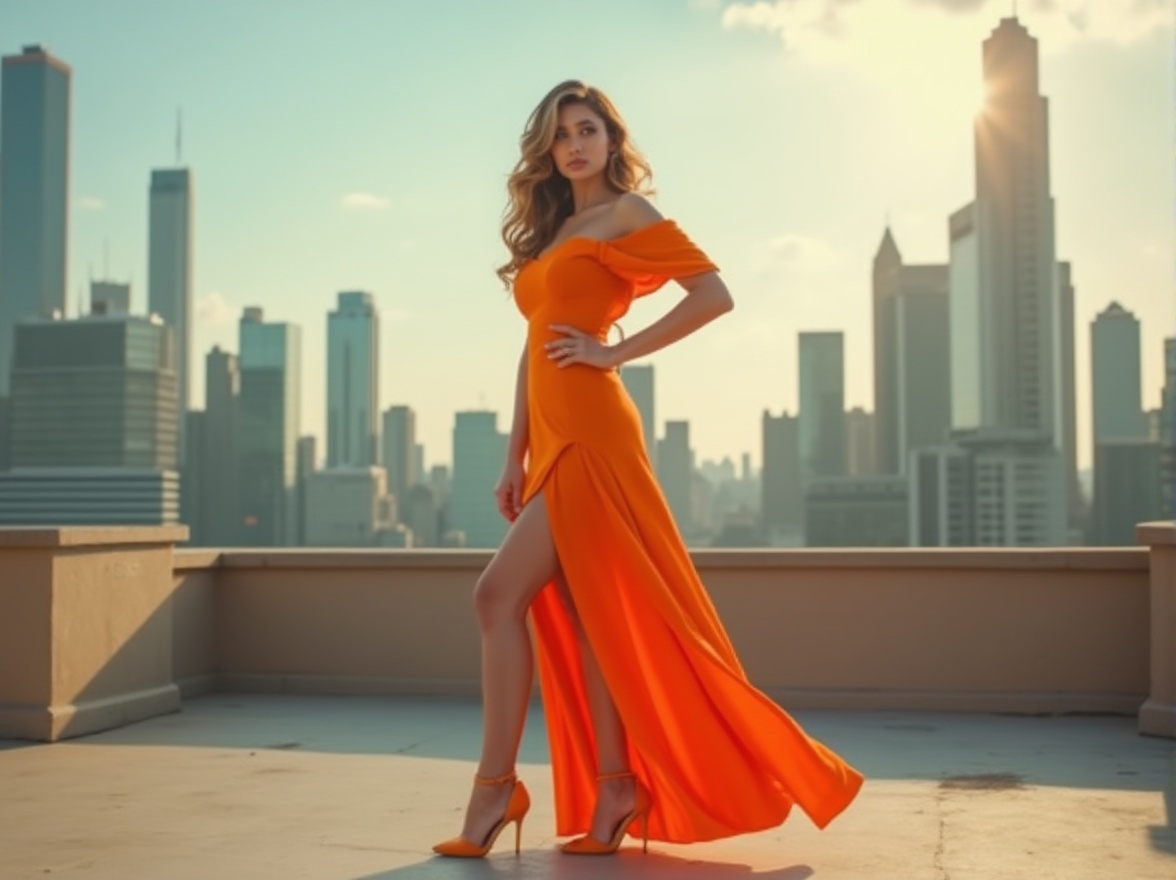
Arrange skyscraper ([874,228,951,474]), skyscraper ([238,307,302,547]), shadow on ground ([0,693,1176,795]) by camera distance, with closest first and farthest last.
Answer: shadow on ground ([0,693,1176,795])
skyscraper ([874,228,951,474])
skyscraper ([238,307,302,547])

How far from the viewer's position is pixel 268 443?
179500 millimetres

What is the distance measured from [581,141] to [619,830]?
1.62 meters

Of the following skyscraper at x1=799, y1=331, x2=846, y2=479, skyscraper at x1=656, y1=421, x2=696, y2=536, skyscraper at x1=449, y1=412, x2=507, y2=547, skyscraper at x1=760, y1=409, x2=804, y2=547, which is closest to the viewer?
skyscraper at x1=760, y1=409, x2=804, y2=547

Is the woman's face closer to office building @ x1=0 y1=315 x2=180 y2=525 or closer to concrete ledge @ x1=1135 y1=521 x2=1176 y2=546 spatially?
concrete ledge @ x1=1135 y1=521 x2=1176 y2=546

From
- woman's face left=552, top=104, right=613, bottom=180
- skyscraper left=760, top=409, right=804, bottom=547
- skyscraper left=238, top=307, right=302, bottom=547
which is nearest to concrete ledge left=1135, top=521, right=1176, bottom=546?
woman's face left=552, top=104, right=613, bottom=180

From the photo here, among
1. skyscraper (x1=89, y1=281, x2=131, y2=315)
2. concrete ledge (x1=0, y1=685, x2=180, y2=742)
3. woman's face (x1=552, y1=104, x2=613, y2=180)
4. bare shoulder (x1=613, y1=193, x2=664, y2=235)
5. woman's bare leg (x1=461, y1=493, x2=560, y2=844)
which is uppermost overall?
skyscraper (x1=89, y1=281, x2=131, y2=315)

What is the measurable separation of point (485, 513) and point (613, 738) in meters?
189

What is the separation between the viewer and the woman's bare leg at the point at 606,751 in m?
3.46

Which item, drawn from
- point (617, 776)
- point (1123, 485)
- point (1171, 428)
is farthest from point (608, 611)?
point (1123, 485)

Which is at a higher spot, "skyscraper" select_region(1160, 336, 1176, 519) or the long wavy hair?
the long wavy hair

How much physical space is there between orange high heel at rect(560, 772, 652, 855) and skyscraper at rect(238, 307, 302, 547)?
167083 millimetres

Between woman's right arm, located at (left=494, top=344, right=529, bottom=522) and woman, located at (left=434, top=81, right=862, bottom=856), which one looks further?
woman's right arm, located at (left=494, top=344, right=529, bottom=522)

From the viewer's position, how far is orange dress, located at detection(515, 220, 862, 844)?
338 centimetres

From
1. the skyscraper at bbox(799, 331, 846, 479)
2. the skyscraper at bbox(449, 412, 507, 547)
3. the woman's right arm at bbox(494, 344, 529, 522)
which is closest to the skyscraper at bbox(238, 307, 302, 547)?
→ the skyscraper at bbox(449, 412, 507, 547)
